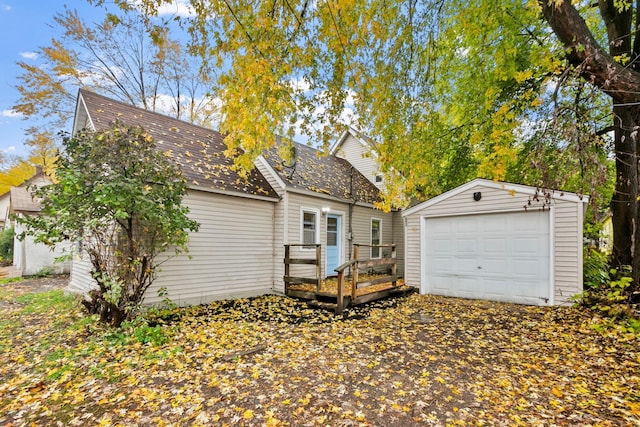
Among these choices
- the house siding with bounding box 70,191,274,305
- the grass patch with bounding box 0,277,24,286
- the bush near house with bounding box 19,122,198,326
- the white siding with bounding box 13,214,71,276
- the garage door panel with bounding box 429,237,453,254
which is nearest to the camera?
the bush near house with bounding box 19,122,198,326

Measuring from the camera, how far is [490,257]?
7.61 meters

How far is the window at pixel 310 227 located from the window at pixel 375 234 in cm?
348

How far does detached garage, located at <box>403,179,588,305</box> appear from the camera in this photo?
668 centimetres

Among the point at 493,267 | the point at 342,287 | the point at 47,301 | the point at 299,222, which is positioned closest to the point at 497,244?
the point at 493,267

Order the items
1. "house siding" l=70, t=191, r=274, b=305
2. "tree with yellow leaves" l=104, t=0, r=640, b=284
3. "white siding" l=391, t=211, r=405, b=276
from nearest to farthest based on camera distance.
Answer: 1. "tree with yellow leaves" l=104, t=0, r=640, b=284
2. "house siding" l=70, t=191, r=274, b=305
3. "white siding" l=391, t=211, r=405, b=276

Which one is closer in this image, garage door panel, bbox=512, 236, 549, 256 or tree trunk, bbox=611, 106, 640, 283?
tree trunk, bbox=611, 106, 640, 283

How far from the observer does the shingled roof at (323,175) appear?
9570mm

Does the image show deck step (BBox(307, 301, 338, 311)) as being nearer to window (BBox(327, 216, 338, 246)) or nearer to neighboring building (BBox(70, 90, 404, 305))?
neighboring building (BBox(70, 90, 404, 305))

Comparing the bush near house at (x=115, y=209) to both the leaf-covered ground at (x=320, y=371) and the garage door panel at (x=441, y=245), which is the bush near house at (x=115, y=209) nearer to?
the leaf-covered ground at (x=320, y=371)

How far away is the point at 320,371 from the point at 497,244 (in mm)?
5947

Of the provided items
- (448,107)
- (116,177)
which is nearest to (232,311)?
(116,177)

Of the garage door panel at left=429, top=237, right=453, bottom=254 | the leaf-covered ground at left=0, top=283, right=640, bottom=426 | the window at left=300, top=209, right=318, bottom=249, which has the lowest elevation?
the leaf-covered ground at left=0, top=283, right=640, bottom=426

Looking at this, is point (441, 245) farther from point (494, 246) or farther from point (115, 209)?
point (115, 209)

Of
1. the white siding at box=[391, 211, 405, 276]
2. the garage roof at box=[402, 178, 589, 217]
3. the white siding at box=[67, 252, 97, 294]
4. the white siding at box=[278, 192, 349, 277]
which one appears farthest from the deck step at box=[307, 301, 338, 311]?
the white siding at box=[391, 211, 405, 276]
